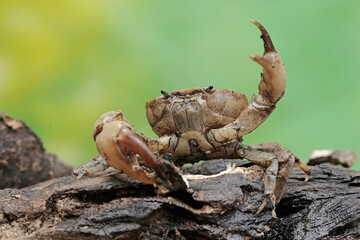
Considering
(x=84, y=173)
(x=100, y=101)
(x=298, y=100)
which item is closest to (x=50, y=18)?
(x=100, y=101)

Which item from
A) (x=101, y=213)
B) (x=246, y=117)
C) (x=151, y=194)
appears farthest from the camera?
(x=246, y=117)

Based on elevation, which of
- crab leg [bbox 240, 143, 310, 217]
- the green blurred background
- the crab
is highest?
the green blurred background

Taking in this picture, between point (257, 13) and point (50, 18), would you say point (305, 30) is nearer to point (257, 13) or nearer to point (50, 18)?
point (257, 13)

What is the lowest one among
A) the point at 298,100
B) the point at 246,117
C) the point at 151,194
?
the point at 151,194

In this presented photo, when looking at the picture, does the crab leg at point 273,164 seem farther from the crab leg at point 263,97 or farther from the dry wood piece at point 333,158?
the dry wood piece at point 333,158

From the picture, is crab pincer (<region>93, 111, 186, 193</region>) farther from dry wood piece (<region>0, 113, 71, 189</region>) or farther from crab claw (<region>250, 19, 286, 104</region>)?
dry wood piece (<region>0, 113, 71, 189</region>)

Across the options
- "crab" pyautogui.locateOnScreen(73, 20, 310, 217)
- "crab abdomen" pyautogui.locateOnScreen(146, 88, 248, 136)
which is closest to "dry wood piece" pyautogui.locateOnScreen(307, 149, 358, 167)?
"crab" pyautogui.locateOnScreen(73, 20, 310, 217)
